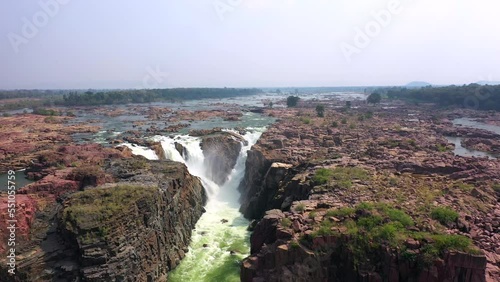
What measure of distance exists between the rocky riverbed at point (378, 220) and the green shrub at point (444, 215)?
44 mm

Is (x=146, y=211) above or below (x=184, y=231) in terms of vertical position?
above

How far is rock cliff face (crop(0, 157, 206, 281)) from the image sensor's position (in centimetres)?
1609

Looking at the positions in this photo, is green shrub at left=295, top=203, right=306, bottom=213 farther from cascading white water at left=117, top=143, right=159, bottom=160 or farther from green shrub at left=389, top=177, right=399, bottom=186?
cascading white water at left=117, top=143, right=159, bottom=160

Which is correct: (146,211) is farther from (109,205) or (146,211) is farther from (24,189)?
(24,189)

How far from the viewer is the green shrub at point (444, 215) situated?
16125mm

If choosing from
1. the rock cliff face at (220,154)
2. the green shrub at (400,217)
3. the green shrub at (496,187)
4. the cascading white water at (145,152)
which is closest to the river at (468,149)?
the green shrub at (496,187)

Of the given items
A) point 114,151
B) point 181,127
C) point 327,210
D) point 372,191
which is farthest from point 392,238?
point 181,127

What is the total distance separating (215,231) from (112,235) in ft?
32.7

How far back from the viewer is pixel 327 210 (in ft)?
58.0

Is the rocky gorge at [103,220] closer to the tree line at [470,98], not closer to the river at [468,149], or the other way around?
the river at [468,149]

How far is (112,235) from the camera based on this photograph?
56.4 ft

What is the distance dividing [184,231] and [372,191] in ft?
42.9

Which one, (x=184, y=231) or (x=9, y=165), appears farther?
(x=9, y=165)

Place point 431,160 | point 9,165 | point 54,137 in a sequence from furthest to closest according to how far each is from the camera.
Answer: point 54,137 < point 9,165 < point 431,160
